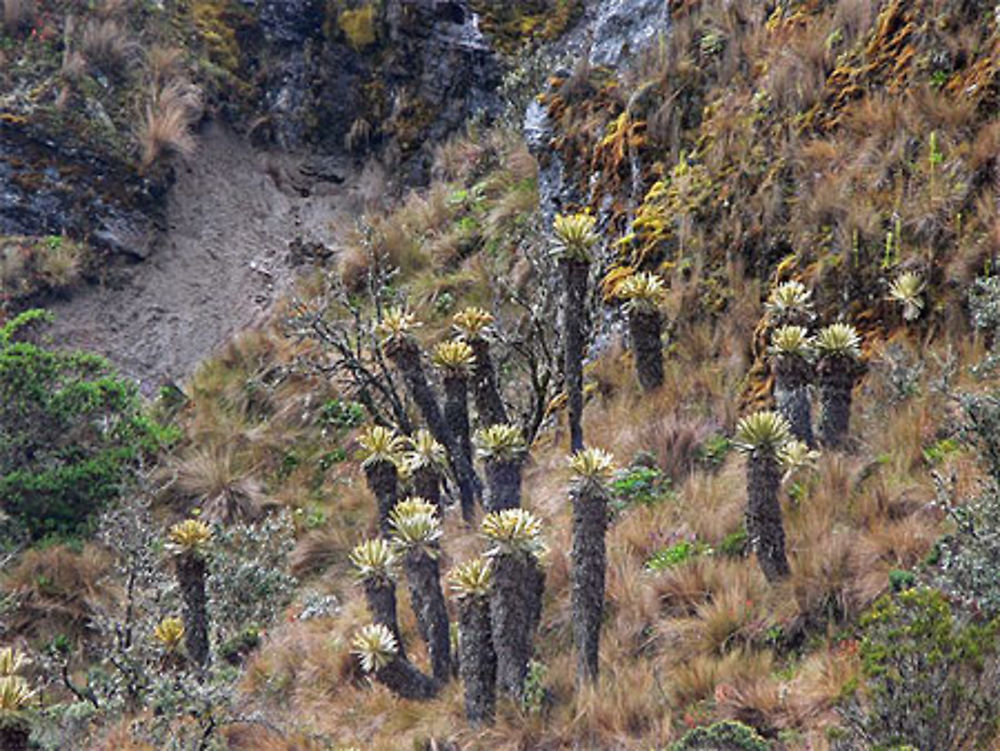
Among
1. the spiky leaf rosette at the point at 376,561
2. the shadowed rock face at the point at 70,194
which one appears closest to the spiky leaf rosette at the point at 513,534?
the spiky leaf rosette at the point at 376,561

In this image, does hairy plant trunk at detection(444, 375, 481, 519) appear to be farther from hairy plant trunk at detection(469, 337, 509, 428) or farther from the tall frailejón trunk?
hairy plant trunk at detection(469, 337, 509, 428)

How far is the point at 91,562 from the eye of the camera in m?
9.81

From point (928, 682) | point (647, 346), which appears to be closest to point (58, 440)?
point (647, 346)

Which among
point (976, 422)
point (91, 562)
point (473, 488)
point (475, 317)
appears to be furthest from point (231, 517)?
point (976, 422)

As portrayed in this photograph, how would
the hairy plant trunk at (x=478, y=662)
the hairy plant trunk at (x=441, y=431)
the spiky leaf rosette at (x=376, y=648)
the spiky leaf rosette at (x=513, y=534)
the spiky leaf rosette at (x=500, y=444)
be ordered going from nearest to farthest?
the spiky leaf rosette at (x=513, y=534), the hairy plant trunk at (x=478, y=662), the spiky leaf rosette at (x=376, y=648), the spiky leaf rosette at (x=500, y=444), the hairy plant trunk at (x=441, y=431)

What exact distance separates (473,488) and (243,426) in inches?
224

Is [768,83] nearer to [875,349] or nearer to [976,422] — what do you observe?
[875,349]

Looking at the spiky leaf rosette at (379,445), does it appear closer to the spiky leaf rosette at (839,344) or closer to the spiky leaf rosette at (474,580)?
the spiky leaf rosette at (474,580)

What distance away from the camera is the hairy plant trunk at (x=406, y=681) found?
523cm

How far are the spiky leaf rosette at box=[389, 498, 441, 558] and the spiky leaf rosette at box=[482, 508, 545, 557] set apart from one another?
1.84 feet

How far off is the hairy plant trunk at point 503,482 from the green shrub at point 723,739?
221 cm

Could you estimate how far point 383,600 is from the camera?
560 cm

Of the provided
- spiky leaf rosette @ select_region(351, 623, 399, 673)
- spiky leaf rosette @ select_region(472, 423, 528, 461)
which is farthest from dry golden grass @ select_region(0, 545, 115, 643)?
spiky leaf rosette @ select_region(472, 423, 528, 461)

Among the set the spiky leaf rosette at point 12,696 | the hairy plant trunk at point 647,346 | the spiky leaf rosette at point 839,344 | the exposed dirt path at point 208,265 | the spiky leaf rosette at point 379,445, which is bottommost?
the spiky leaf rosette at point 12,696
